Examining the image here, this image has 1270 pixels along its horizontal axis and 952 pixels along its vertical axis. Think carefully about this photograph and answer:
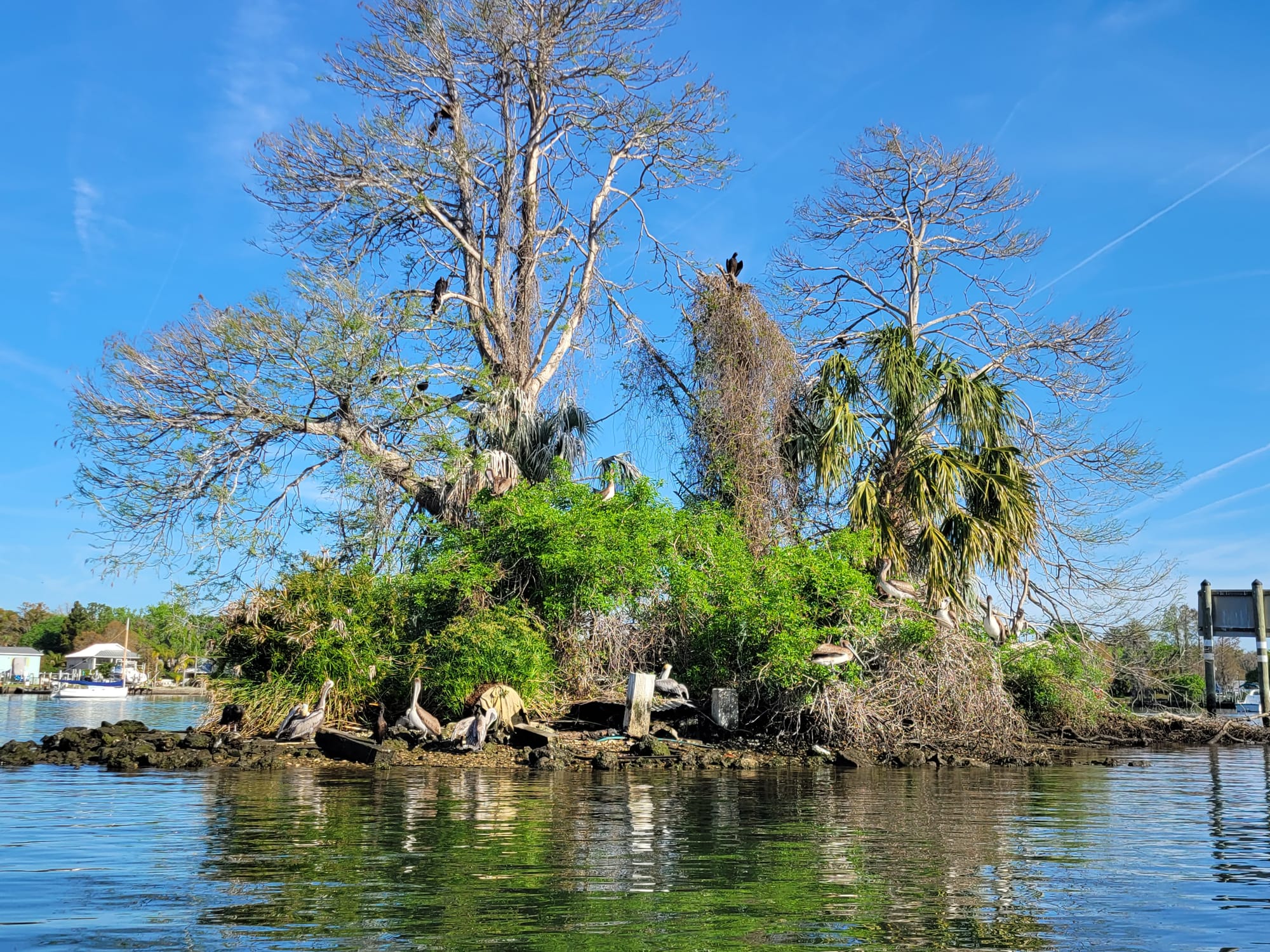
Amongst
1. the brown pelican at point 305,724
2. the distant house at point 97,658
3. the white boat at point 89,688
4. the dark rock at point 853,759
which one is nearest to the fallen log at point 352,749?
the brown pelican at point 305,724

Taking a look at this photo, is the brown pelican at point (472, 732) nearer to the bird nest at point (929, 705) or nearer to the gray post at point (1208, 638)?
the bird nest at point (929, 705)

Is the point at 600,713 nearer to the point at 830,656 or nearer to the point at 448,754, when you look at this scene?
the point at 448,754

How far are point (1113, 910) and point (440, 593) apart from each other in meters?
13.0

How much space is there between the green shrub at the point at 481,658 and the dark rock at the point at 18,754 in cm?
511

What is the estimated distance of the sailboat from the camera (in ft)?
195

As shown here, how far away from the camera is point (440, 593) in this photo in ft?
57.2

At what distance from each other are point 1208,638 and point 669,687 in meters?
16.8

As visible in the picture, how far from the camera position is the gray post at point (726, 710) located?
675 inches

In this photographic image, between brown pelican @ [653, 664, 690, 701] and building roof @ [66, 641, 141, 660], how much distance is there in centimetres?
7050

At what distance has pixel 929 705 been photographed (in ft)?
57.0

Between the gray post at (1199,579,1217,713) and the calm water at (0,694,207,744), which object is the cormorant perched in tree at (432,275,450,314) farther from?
the gray post at (1199,579,1217,713)

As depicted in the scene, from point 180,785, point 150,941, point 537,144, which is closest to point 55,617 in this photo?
point 537,144

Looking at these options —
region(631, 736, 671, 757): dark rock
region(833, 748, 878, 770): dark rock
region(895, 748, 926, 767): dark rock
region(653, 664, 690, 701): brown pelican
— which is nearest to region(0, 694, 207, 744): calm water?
region(631, 736, 671, 757): dark rock

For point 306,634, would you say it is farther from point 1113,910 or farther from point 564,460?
point 1113,910
